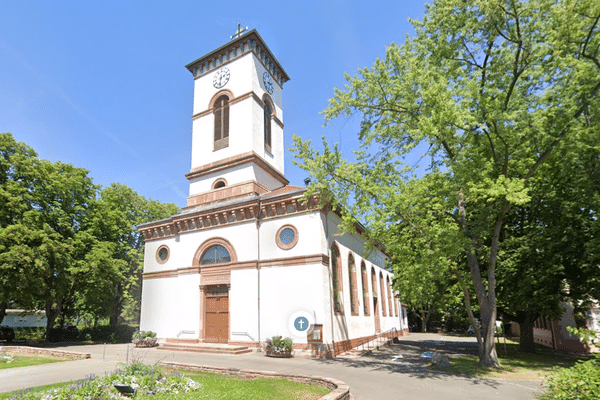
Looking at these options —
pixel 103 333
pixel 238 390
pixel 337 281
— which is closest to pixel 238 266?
pixel 337 281

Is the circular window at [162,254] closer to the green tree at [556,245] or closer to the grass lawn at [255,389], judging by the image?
the grass lawn at [255,389]

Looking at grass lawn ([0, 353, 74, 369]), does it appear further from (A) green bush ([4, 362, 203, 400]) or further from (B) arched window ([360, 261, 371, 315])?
(B) arched window ([360, 261, 371, 315])

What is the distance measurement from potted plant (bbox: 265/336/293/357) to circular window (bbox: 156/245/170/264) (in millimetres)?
10852

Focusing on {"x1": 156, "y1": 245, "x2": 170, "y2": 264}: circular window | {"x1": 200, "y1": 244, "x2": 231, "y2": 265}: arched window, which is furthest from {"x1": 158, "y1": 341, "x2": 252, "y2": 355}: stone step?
{"x1": 156, "y1": 245, "x2": 170, "y2": 264}: circular window

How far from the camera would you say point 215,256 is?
72.2ft

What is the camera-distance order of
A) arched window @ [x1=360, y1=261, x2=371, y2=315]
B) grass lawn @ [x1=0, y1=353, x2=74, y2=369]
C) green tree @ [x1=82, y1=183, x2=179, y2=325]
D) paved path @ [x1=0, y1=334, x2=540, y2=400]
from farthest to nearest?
green tree @ [x1=82, y1=183, x2=179, y2=325] < arched window @ [x1=360, y1=261, x2=371, y2=315] < grass lawn @ [x1=0, y1=353, x2=74, y2=369] < paved path @ [x1=0, y1=334, x2=540, y2=400]

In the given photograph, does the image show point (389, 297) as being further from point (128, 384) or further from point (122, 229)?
point (128, 384)

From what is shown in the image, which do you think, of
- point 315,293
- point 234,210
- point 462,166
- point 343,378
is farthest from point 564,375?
point 234,210

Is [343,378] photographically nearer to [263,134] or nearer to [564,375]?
[564,375]

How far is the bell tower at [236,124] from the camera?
81.0ft

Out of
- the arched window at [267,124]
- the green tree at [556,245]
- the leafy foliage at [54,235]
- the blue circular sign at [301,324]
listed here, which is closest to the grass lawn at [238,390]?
the blue circular sign at [301,324]

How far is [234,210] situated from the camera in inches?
847

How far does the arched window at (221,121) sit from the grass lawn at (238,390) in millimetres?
18155

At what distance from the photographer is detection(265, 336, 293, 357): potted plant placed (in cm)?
1712
